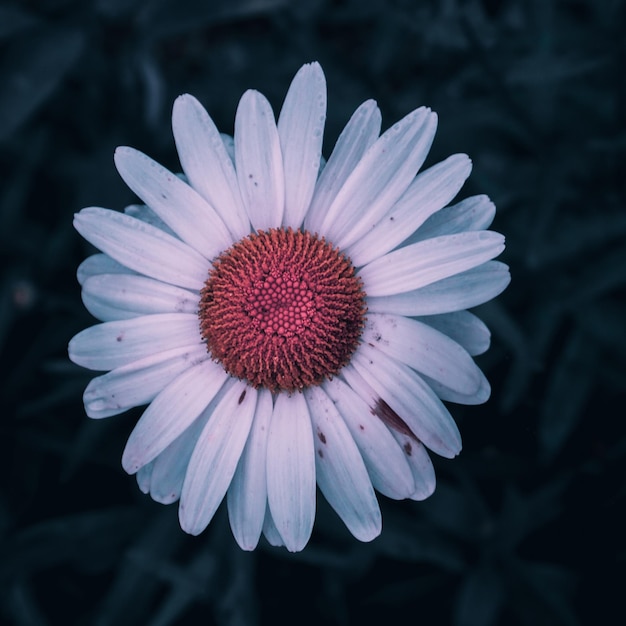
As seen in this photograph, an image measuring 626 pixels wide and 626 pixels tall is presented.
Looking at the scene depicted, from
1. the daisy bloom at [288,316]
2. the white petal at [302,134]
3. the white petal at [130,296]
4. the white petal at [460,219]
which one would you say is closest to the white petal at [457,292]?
the daisy bloom at [288,316]

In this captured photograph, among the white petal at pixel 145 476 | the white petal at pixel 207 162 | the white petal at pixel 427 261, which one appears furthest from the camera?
the white petal at pixel 145 476

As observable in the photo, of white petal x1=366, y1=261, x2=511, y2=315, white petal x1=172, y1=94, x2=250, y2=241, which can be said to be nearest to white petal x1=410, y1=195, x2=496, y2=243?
white petal x1=366, y1=261, x2=511, y2=315

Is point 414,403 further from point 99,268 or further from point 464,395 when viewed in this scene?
point 99,268

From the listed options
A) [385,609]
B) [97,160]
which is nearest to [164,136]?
[97,160]

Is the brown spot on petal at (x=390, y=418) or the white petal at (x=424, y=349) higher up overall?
the white petal at (x=424, y=349)

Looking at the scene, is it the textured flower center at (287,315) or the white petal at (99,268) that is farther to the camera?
the white petal at (99,268)

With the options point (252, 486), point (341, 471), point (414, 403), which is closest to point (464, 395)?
point (414, 403)

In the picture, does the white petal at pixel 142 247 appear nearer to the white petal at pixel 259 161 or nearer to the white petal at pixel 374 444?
the white petal at pixel 259 161
